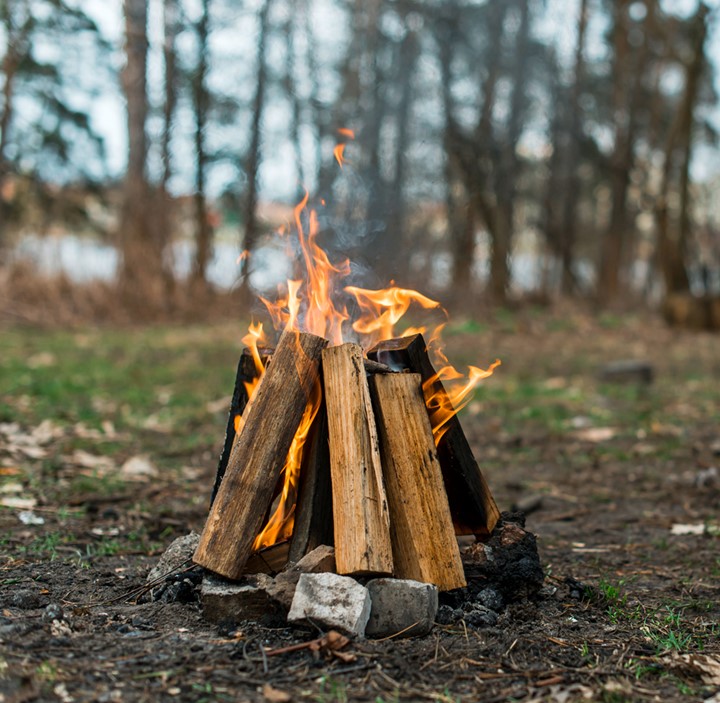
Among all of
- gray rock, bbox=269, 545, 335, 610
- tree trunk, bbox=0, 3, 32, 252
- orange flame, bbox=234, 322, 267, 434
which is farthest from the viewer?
tree trunk, bbox=0, 3, 32, 252

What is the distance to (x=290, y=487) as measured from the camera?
122 inches

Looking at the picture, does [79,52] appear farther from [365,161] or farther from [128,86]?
[365,161]

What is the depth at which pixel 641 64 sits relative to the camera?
1941 cm

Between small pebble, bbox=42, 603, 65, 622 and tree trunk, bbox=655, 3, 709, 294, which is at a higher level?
tree trunk, bbox=655, 3, 709, 294

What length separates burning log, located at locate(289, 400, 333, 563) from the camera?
9.44 ft

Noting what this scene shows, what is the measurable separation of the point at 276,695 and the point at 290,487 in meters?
1.04

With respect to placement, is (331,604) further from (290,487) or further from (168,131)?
(168,131)

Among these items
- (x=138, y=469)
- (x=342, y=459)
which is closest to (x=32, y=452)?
(x=138, y=469)

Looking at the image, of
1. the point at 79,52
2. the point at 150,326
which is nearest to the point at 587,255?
the point at 79,52

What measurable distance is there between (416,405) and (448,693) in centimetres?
101

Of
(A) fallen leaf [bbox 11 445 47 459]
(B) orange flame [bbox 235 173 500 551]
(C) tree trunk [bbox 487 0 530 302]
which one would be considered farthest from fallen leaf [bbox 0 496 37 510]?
(C) tree trunk [bbox 487 0 530 302]

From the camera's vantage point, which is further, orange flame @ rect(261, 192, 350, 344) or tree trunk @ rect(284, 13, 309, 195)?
tree trunk @ rect(284, 13, 309, 195)

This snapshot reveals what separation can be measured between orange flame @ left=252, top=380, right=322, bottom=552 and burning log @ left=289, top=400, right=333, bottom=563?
0.03 metres

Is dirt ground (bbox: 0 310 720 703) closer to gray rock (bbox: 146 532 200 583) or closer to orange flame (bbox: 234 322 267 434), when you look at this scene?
gray rock (bbox: 146 532 200 583)
